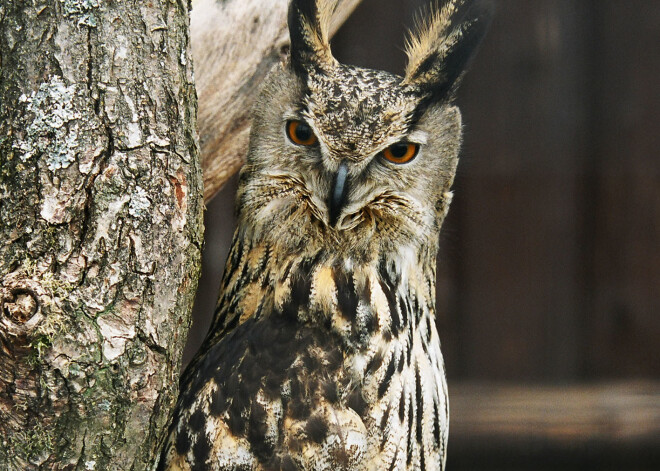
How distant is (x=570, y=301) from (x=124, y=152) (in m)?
2.23

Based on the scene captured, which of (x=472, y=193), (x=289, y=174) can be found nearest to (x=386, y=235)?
(x=289, y=174)

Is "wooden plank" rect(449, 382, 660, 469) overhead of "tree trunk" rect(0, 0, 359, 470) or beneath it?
overhead

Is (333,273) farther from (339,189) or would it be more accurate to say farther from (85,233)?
(85,233)

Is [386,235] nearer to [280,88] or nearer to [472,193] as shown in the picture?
[280,88]

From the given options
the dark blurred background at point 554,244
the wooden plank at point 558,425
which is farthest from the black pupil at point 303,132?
the wooden plank at point 558,425

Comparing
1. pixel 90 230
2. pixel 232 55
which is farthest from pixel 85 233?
pixel 232 55

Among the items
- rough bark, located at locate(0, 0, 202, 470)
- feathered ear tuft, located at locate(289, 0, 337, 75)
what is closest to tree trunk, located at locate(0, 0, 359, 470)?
rough bark, located at locate(0, 0, 202, 470)

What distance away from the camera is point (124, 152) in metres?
1.20

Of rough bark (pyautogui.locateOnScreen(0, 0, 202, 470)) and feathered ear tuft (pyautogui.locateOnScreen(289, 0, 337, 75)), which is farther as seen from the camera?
feathered ear tuft (pyautogui.locateOnScreen(289, 0, 337, 75))

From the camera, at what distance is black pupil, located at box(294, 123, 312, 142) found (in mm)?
1511

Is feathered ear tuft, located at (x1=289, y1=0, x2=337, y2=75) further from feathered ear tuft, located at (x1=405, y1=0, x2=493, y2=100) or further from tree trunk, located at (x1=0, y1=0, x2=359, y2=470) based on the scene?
tree trunk, located at (x1=0, y1=0, x2=359, y2=470)

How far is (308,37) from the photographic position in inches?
62.4

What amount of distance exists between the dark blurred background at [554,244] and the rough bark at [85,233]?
66.5 inches

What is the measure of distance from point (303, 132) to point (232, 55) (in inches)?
18.5
